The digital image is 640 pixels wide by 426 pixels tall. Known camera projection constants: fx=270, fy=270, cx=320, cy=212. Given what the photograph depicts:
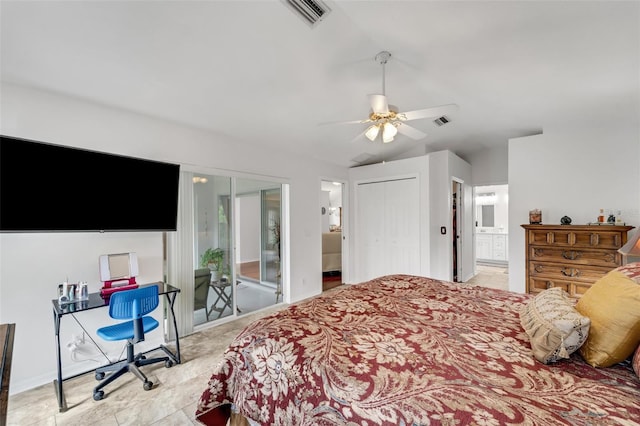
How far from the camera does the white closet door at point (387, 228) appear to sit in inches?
182

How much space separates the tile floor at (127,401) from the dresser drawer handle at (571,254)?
4.18 m

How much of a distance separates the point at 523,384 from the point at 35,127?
11.9 ft

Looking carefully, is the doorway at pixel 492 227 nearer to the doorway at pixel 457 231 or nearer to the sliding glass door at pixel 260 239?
the doorway at pixel 457 231

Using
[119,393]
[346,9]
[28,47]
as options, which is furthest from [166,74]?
[119,393]

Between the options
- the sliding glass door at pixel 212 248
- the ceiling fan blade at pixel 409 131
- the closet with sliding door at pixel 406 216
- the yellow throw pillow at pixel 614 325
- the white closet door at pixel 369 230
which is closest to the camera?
the yellow throw pillow at pixel 614 325

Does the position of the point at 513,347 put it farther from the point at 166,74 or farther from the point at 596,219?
the point at 596,219

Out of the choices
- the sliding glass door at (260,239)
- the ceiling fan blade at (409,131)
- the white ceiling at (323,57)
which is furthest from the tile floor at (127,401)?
the ceiling fan blade at (409,131)

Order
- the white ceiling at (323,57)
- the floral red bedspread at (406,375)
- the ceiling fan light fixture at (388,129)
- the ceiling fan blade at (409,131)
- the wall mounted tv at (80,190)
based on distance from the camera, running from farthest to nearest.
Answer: the ceiling fan blade at (409,131) → the ceiling fan light fixture at (388,129) → the wall mounted tv at (80,190) → the white ceiling at (323,57) → the floral red bedspread at (406,375)

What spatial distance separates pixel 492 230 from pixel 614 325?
7.39 m

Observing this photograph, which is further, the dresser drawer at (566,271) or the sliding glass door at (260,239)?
the sliding glass door at (260,239)

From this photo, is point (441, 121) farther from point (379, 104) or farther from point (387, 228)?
point (379, 104)

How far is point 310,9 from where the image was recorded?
1932 mm

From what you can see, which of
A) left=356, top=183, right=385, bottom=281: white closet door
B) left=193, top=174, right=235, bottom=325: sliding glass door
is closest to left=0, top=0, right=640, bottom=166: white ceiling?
left=193, top=174, right=235, bottom=325: sliding glass door

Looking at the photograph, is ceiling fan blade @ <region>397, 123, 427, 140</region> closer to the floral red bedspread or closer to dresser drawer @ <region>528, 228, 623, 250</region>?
the floral red bedspread
